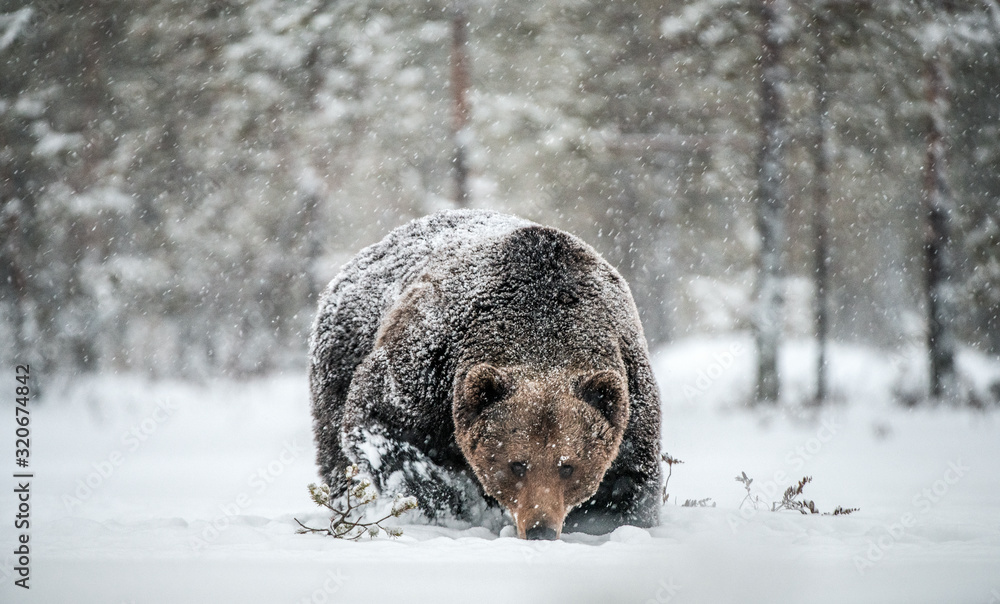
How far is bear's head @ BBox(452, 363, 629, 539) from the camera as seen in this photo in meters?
4.10

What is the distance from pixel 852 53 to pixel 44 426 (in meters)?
12.7

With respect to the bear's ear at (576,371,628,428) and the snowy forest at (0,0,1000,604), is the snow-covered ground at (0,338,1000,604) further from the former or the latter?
the bear's ear at (576,371,628,428)

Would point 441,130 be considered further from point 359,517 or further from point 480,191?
point 359,517

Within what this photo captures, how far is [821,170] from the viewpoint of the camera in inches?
484

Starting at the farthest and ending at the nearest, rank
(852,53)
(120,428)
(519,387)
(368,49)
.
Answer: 1. (368,49)
2. (852,53)
3. (120,428)
4. (519,387)

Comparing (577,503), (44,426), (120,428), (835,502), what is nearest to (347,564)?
(577,503)

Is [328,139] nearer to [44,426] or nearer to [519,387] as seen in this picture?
[44,426]

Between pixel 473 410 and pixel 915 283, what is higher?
pixel 915 283

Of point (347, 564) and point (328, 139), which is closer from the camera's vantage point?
point (347, 564)

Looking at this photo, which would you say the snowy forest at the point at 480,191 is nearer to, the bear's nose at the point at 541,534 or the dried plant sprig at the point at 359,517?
the dried plant sprig at the point at 359,517

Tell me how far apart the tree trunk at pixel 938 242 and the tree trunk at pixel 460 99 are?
699 centimetres

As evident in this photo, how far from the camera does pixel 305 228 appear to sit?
1504 centimetres

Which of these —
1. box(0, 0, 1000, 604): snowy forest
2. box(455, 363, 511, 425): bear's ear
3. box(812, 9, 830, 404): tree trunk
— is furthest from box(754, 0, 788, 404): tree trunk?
box(455, 363, 511, 425): bear's ear

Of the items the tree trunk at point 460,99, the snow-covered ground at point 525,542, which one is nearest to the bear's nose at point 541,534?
the snow-covered ground at point 525,542
